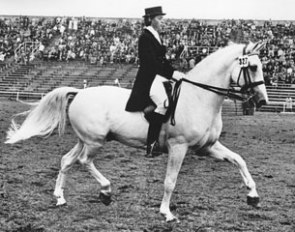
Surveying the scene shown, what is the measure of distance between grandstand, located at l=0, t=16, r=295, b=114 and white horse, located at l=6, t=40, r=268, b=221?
72.5 ft

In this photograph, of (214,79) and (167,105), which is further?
(214,79)

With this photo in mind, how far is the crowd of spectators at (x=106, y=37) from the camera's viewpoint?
120ft

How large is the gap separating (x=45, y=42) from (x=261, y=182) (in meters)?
34.9

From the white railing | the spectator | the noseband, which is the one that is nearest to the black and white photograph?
the noseband

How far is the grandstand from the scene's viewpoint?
32656mm

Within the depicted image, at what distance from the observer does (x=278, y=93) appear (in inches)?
1151

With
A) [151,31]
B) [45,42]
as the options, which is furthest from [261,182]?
[45,42]

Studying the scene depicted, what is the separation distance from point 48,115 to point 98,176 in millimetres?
1368

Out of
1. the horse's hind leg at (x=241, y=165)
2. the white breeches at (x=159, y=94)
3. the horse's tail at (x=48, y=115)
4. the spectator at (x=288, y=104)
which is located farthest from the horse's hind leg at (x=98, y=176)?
the spectator at (x=288, y=104)

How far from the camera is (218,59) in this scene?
269 inches

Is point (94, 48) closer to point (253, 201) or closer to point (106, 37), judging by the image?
point (106, 37)

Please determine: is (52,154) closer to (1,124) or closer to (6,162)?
(6,162)

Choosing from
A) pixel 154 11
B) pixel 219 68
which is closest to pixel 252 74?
pixel 219 68

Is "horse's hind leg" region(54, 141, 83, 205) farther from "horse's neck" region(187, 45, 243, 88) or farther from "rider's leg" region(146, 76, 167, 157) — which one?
"horse's neck" region(187, 45, 243, 88)
